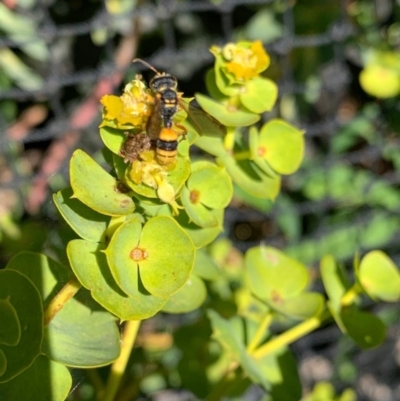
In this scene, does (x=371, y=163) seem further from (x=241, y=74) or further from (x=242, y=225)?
(x=241, y=74)

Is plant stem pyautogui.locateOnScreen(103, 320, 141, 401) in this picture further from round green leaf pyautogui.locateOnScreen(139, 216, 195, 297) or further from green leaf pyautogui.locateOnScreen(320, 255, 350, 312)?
green leaf pyautogui.locateOnScreen(320, 255, 350, 312)

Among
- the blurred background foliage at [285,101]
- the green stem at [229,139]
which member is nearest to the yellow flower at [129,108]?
the green stem at [229,139]

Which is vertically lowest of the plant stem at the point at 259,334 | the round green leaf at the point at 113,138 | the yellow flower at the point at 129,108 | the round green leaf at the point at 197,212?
the plant stem at the point at 259,334

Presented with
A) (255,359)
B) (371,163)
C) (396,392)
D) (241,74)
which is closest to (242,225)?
(371,163)

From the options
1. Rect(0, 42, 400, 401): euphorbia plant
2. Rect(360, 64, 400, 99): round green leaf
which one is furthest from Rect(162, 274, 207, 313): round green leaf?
Rect(360, 64, 400, 99): round green leaf

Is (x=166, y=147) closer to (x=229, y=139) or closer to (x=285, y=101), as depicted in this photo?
(x=229, y=139)

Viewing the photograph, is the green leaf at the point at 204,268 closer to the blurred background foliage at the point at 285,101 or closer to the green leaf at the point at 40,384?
the green leaf at the point at 40,384

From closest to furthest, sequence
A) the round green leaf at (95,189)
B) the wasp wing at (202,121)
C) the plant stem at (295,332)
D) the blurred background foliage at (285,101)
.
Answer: the round green leaf at (95,189) → the wasp wing at (202,121) → the plant stem at (295,332) → the blurred background foliage at (285,101)

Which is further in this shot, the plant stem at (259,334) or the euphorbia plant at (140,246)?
→ the plant stem at (259,334)
